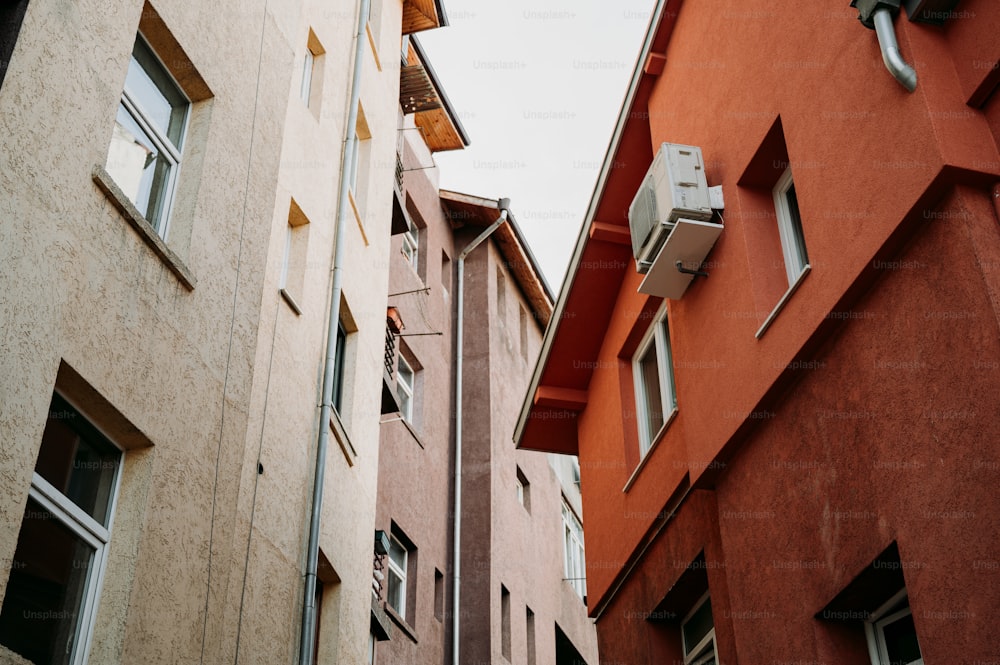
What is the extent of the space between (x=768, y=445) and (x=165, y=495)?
442 cm

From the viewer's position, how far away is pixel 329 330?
11914 mm

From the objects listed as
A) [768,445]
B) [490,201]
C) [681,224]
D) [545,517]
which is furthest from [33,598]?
[545,517]

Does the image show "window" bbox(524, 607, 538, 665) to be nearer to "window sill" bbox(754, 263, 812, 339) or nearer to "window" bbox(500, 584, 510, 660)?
"window" bbox(500, 584, 510, 660)

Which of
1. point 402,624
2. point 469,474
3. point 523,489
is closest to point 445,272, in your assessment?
point 469,474

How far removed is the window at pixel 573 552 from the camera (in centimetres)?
2881

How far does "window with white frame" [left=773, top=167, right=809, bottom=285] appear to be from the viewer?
8.91 m

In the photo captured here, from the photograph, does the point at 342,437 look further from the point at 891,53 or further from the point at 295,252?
the point at 891,53

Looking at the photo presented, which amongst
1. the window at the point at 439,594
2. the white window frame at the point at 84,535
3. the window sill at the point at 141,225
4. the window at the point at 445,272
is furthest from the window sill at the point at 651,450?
the window at the point at 445,272

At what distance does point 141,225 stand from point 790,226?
5100mm

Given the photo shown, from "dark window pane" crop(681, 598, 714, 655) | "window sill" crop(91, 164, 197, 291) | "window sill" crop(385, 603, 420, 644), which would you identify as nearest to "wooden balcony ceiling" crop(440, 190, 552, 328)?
"window sill" crop(385, 603, 420, 644)

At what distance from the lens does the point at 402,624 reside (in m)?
17.3

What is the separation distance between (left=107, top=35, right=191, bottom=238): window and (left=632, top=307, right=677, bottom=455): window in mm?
5385

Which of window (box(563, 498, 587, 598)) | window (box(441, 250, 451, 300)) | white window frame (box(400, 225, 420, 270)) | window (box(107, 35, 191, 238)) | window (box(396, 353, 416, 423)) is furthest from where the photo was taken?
window (box(563, 498, 587, 598))

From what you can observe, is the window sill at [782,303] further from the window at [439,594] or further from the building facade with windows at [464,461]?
the window at [439,594]
